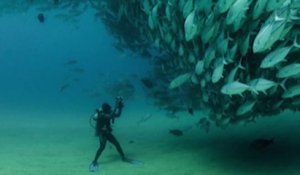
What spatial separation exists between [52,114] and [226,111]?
12.8m

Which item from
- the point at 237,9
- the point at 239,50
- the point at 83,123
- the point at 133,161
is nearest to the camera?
the point at 237,9

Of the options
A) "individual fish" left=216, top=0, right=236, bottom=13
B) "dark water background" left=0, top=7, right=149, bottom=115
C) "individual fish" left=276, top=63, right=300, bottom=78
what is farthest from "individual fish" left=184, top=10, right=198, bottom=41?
"dark water background" left=0, top=7, right=149, bottom=115

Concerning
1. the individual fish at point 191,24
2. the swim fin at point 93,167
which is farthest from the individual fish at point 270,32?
the swim fin at point 93,167

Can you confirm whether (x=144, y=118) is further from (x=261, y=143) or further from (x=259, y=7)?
(x=259, y=7)

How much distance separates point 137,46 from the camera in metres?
16.5

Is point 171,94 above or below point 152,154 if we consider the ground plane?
above

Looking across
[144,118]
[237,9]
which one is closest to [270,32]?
[237,9]

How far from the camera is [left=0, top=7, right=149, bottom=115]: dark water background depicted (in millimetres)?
24664

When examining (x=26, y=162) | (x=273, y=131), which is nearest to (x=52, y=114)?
(x=26, y=162)

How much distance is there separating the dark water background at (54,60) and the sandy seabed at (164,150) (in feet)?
30.3

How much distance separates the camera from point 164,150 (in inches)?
402

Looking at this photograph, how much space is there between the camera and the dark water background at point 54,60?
24.7 meters

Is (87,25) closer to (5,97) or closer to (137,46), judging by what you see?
(5,97)

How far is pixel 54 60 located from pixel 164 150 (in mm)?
22272
